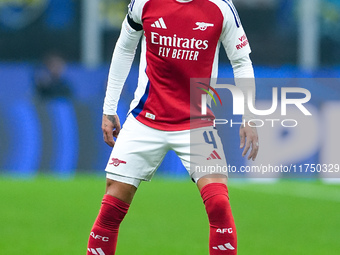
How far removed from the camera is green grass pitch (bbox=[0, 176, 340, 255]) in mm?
7637

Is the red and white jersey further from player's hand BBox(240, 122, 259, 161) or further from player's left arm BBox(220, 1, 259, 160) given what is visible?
player's hand BBox(240, 122, 259, 161)

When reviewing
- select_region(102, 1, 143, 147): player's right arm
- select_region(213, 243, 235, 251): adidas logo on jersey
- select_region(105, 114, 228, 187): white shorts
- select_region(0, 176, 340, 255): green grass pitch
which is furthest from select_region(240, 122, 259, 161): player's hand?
select_region(0, 176, 340, 255): green grass pitch

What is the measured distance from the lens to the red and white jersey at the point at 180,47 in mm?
5441

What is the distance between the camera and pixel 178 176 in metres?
14.0

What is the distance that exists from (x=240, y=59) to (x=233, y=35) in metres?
0.17

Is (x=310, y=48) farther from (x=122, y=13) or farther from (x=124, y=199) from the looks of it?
(x=124, y=199)

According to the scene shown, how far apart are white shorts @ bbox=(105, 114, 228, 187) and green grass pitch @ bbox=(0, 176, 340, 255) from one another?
1.87 meters

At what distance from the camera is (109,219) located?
548 cm

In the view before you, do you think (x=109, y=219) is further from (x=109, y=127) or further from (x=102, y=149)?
(x=102, y=149)

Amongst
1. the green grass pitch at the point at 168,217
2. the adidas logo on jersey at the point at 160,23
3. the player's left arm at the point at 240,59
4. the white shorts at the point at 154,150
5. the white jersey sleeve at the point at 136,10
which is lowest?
the green grass pitch at the point at 168,217

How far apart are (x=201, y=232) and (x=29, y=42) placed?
14.6 meters

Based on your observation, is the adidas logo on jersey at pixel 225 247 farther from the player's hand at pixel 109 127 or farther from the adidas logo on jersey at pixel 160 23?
the adidas logo on jersey at pixel 160 23

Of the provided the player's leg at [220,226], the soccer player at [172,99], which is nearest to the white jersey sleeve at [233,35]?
the soccer player at [172,99]

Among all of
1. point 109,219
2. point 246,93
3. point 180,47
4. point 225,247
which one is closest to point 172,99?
point 180,47
